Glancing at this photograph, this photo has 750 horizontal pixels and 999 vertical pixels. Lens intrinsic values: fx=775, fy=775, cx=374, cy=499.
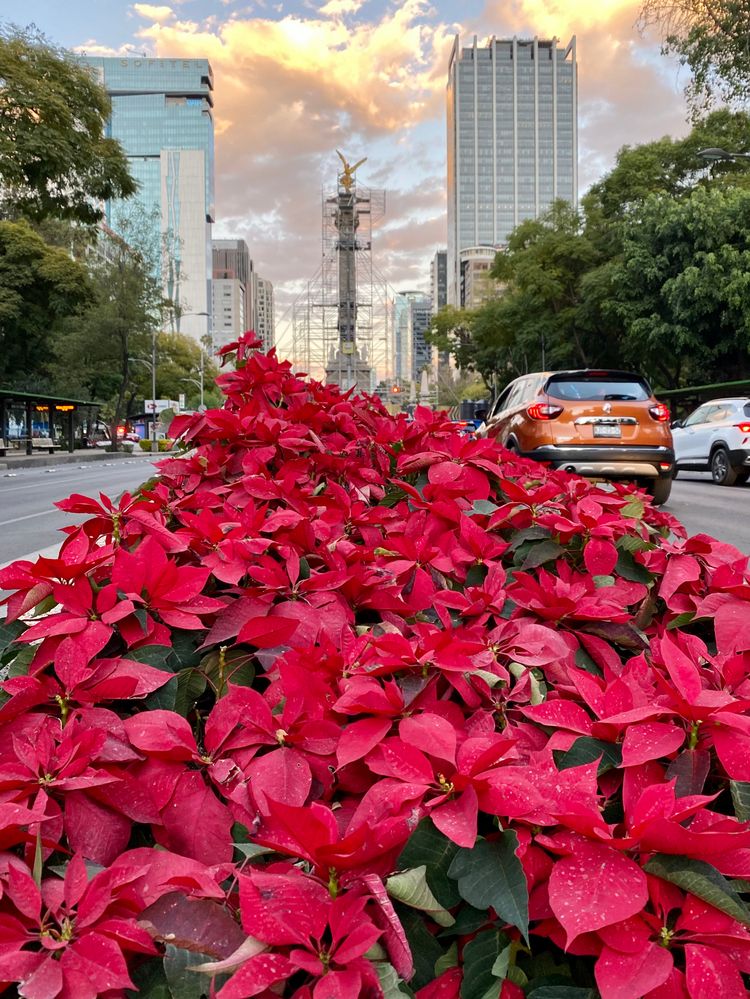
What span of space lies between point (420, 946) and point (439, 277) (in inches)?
7510

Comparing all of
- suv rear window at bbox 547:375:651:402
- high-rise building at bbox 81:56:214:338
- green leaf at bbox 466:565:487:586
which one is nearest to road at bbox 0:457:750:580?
suv rear window at bbox 547:375:651:402

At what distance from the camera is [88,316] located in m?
39.1

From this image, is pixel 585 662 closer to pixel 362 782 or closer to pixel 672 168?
pixel 362 782

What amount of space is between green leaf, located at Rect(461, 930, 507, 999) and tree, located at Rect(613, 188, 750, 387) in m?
25.3

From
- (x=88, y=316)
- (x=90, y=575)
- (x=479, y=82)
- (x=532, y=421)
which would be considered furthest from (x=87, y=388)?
(x=479, y=82)

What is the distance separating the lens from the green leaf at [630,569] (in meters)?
1.54

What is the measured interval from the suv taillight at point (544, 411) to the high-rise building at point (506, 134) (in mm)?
163993

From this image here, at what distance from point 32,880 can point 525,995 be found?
0.45 meters

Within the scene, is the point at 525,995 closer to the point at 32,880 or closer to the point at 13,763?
the point at 32,880

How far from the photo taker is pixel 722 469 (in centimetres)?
1459

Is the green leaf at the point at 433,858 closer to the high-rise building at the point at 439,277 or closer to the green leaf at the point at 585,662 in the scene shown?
the green leaf at the point at 585,662

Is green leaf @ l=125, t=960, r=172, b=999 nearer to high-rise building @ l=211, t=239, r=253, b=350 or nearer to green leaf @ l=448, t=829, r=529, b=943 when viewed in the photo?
green leaf @ l=448, t=829, r=529, b=943

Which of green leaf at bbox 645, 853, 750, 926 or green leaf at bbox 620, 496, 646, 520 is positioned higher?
green leaf at bbox 620, 496, 646, 520

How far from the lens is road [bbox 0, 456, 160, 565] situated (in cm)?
836
